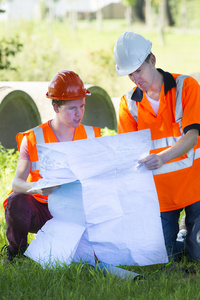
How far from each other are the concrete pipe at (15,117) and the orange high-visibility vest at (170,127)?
3.42 m

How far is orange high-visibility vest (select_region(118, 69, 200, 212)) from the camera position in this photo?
345 cm

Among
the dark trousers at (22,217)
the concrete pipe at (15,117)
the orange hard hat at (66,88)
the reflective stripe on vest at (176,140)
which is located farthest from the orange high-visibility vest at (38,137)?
the concrete pipe at (15,117)

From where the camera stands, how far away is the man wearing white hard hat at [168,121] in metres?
3.27

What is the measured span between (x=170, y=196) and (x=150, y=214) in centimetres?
63

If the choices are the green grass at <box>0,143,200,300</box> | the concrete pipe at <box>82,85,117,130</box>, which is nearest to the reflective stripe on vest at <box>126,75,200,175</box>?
the green grass at <box>0,143,200,300</box>

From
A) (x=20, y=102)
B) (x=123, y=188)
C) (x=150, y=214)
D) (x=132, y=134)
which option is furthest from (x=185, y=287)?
(x=20, y=102)

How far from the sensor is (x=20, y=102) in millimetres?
6957

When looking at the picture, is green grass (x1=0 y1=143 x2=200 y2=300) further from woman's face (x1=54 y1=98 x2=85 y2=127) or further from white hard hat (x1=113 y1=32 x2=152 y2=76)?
white hard hat (x1=113 y1=32 x2=152 y2=76)

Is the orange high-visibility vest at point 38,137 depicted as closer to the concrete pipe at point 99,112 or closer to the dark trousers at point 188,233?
the dark trousers at point 188,233

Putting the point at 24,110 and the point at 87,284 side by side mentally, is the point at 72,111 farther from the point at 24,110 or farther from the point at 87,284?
the point at 24,110

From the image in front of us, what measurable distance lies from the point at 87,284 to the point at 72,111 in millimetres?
1128

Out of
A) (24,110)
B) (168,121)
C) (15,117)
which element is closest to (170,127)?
(168,121)

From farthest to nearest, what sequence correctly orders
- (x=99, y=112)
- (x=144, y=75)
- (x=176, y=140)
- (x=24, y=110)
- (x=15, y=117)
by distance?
1. (x=99, y=112)
2. (x=15, y=117)
3. (x=24, y=110)
4. (x=176, y=140)
5. (x=144, y=75)

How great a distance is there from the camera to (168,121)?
3514 millimetres
